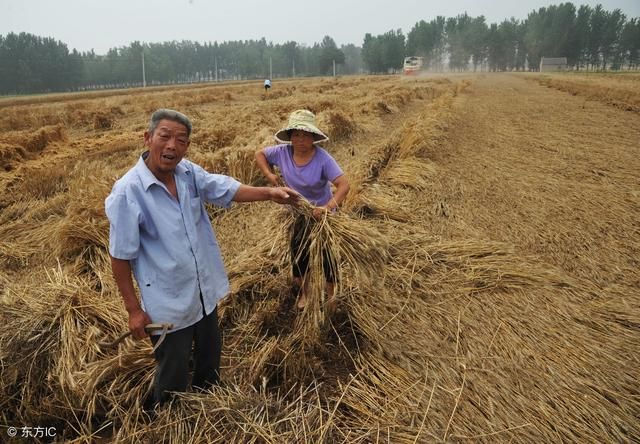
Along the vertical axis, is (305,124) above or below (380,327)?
above

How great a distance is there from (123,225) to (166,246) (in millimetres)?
234

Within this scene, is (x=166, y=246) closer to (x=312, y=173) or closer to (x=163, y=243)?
(x=163, y=243)

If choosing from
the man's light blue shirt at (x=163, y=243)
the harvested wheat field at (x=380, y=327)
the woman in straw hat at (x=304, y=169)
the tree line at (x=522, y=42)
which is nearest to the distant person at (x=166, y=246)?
the man's light blue shirt at (x=163, y=243)

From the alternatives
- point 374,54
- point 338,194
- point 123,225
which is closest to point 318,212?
point 338,194

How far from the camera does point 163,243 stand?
1.90 meters

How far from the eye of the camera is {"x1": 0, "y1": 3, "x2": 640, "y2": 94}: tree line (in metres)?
75.9

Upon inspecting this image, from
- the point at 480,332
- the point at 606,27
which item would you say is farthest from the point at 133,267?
the point at 606,27

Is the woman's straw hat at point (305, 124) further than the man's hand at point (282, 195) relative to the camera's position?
Yes

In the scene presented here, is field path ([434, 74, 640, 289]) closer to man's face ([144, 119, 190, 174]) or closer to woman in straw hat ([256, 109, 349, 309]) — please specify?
woman in straw hat ([256, 109, 349, 309])

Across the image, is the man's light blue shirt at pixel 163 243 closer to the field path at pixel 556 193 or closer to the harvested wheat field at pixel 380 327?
the harvested wheat field at pixel 380 327

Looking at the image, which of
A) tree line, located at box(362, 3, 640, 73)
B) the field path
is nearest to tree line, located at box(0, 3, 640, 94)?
tree line, located at box(362, 3, 640, 73)

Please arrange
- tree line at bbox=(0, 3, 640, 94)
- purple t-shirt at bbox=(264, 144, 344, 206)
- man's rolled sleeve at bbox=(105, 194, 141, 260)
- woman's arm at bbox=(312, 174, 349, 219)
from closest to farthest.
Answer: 1. man's rolled sleeve at bbox=(105, 194, 141, 260)
2. woman's arm at bbox=(312, 174, 349, 219)
3. purple t-shirt at bbox=(264, 144, 344, 206)
4. tree line at bbox=(0, 3, 640, 94)

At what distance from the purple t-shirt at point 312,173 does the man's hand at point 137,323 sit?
5.02 ft

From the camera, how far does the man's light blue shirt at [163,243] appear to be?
1757 mm
